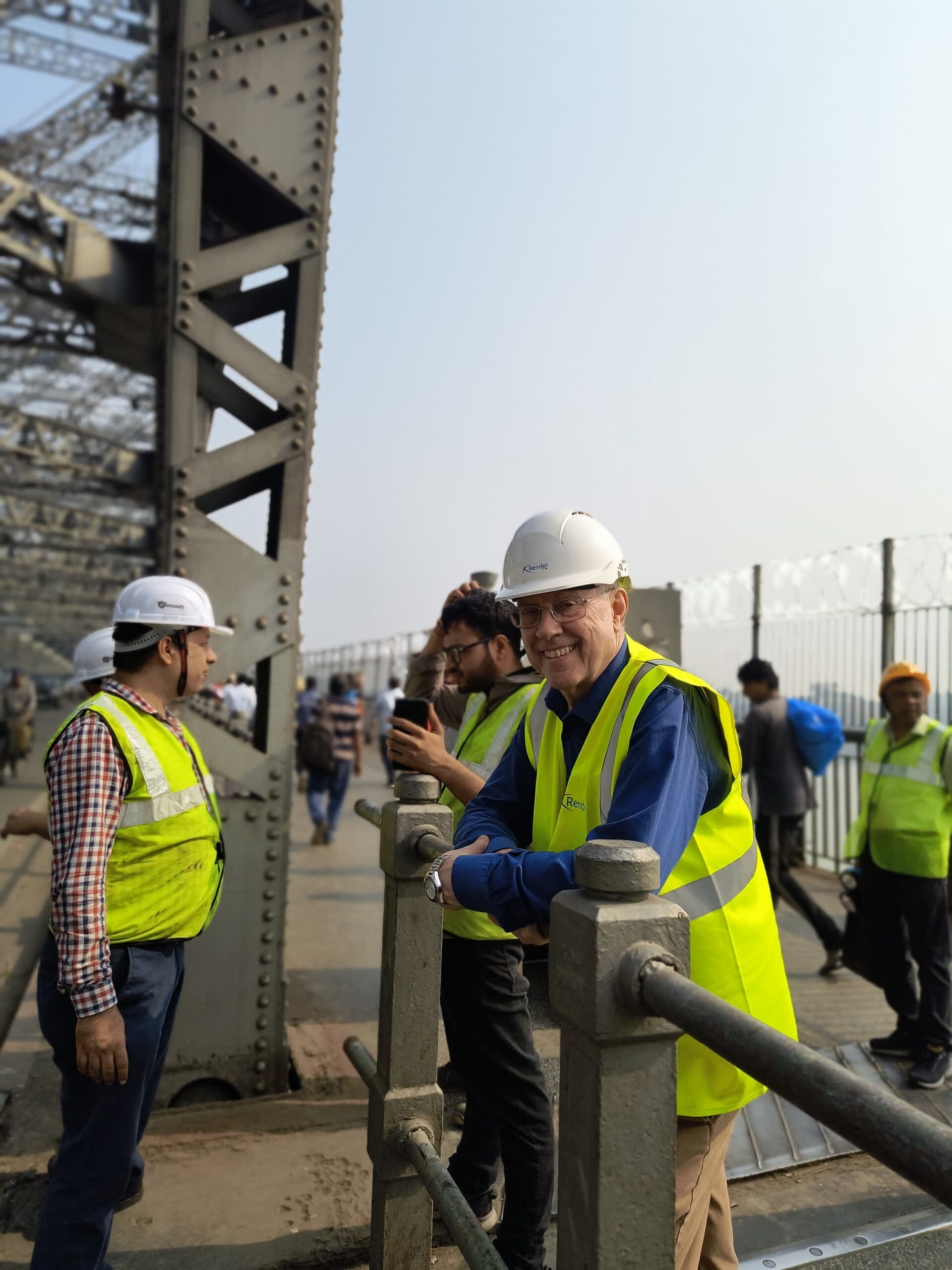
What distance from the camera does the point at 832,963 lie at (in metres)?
6.17

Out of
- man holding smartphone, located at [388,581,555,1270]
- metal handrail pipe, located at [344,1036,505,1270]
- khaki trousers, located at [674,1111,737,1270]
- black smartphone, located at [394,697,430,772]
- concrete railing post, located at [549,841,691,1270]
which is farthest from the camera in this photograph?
black smartphone, located at [394,697,430,772]

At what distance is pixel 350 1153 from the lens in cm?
360

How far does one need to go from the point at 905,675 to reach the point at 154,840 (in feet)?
13.3

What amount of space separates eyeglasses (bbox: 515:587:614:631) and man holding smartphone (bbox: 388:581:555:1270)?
381 millimetres

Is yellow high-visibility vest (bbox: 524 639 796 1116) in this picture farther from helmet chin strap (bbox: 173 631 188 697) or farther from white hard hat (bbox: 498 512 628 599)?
helmet chin strap (bbox: 173 631 188 697)

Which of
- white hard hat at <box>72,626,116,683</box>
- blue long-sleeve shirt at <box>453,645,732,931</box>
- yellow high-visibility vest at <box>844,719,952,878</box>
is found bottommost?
yellow high-visibility vest at <box>844,719,952,878</box>

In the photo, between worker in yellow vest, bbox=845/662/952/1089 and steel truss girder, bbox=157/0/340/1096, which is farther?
worker in yellow vest, bbox=845/662/952/1089

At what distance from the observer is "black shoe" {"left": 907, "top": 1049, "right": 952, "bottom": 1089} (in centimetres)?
435

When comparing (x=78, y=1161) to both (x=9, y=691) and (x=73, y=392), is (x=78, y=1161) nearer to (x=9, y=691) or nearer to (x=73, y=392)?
(x=9, y=691)

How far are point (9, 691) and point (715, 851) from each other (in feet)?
61.0

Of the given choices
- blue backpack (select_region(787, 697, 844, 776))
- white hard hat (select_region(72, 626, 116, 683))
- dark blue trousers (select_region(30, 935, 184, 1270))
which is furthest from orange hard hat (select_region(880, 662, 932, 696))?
dark blue trousers (select_region(30, 935, 184, 1270))

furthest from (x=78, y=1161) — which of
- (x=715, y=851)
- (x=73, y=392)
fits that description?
(x=73, y=392)

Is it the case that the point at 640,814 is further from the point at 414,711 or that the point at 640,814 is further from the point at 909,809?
the point at 909,809

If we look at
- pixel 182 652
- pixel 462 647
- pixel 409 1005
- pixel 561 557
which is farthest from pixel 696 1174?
pixel 182 652
